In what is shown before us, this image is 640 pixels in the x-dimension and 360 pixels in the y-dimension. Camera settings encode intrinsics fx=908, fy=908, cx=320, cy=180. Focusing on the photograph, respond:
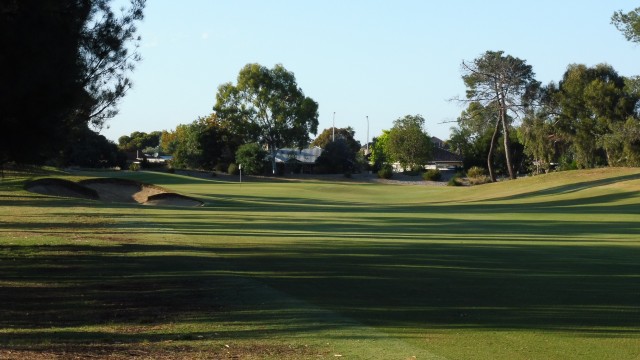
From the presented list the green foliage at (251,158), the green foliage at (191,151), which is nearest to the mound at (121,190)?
the green foliage at (251,158)

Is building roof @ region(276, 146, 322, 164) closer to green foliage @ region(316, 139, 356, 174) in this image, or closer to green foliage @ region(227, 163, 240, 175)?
green foliage @ region(316, 139, 356, 174)

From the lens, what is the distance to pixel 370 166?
438ft

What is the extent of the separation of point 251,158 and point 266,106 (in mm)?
12353

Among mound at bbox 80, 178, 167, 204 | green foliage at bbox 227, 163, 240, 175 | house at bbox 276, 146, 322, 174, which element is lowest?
mound at bbox 80, 178, 167, 204

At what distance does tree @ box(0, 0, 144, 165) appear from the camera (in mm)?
14641

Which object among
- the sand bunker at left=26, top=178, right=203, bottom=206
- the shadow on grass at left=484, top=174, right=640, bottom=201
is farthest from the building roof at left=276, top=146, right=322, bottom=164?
the shadow on grass at left=484, top=174, right=640, bottom=201

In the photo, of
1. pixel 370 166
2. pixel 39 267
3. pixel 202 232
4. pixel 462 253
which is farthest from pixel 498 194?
pixel 370 166

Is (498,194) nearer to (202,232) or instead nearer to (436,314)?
(202,232)

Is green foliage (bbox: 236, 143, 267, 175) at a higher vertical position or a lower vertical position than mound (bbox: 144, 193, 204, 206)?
higher

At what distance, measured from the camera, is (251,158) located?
112125 mm

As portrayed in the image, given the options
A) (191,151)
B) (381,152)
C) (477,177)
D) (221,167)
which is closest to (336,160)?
(221,167)

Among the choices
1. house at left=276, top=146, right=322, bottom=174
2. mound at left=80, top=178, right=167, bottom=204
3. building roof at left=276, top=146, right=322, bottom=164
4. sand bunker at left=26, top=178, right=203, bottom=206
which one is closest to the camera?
sand bunker at left=26, top=178, right=203, bottom=206

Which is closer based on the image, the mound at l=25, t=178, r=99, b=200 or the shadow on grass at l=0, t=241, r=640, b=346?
the shadow on grass at l=0, t=241, r=640, b=346

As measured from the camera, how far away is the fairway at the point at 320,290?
11.3m
